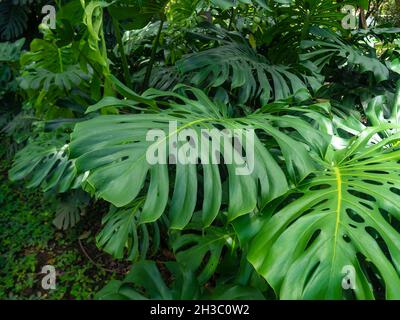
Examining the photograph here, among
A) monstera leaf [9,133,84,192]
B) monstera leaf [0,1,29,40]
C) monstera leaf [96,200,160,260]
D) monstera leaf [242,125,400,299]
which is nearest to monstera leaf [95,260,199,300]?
monstera leaf [96,200,160,260]

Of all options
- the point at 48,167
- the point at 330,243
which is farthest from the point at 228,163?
the point at 48,167

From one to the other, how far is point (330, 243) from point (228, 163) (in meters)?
0.28

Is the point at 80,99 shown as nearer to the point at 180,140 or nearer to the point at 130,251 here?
the point at 130,251

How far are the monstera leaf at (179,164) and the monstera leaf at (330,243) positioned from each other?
0.08 meters

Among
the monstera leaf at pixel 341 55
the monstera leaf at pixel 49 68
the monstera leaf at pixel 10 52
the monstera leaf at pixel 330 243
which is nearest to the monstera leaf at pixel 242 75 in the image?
the monstera leaf at pixel 341 55

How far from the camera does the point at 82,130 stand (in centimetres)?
94

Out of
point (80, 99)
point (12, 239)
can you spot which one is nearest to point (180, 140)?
point (80, 99)

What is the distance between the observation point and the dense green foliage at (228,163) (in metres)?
0.83

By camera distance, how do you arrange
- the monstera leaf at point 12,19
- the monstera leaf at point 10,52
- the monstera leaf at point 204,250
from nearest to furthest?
the monstera leaf at point 204,250 → the monstera leaf at point 10,52 → the monstera leaf at point 12,19

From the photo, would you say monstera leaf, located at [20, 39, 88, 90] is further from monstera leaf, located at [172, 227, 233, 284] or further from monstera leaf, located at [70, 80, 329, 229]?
monstera leaf, located at [172, 227, 233, 284]

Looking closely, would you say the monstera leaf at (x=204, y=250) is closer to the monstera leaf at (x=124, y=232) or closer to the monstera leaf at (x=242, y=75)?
the monstera leaf at (x=124, y=232)

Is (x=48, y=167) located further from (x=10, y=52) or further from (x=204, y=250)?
(x=10, y=52)

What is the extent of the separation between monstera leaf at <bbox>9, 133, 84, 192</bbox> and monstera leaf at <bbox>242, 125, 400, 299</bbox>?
937 mm

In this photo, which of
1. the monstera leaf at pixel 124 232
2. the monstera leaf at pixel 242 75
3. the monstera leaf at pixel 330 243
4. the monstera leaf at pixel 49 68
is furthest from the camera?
the monstera leaf at pixel 49 68
